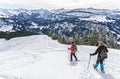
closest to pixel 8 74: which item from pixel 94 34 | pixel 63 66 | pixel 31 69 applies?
pixel 31 69

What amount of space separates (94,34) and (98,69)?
195ft

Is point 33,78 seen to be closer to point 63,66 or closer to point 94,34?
point 63,66

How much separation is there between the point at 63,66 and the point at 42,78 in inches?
181

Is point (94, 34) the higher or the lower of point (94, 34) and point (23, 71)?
the lower

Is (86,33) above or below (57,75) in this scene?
below

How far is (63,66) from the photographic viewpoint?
20719 millimetres

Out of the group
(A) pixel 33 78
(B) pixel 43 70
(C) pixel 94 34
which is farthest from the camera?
(C) pixel 94 34

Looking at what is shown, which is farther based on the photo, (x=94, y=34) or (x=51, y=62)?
(x=94, y=34)

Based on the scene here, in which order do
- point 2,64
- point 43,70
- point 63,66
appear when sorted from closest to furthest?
point 43,70 < point 63,66 < point 2,64

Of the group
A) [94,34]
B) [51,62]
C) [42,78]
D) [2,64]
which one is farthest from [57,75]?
[94,34]

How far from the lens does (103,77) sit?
1708 centimetres

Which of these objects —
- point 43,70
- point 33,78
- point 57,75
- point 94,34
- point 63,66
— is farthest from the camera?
point 94,34

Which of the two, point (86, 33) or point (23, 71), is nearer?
point (23, 71)

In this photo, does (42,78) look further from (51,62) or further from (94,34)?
(94,34)
